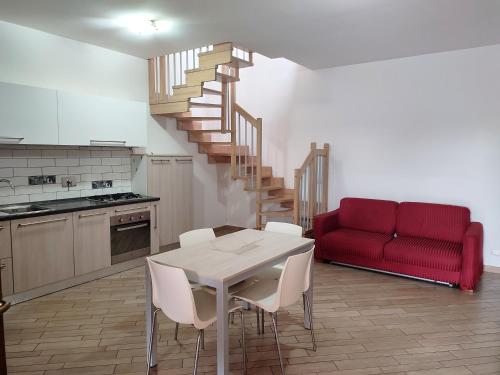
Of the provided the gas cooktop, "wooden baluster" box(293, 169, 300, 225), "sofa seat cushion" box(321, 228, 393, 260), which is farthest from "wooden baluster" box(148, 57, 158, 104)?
"sofa seat cushion" box(321, 228, 393, 260)

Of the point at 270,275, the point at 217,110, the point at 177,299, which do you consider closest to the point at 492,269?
the point at 270,275

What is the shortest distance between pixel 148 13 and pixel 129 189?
96.6 inches

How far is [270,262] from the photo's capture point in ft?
7.87

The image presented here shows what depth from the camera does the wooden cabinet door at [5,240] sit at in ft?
10.5

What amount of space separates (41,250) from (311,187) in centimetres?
328

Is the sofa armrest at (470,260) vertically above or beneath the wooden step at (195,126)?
beneath

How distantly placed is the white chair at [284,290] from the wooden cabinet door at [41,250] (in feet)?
7.10

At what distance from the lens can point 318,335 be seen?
9.36ft

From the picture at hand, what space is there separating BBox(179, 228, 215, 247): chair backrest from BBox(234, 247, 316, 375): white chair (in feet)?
2.04

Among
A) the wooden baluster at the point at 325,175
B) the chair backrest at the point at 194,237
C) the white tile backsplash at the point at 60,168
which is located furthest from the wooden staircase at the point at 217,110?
the chair backrest at the point at 194,237

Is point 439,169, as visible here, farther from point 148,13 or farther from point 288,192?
point 148,13

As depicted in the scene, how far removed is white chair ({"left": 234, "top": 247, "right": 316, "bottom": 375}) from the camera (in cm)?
225

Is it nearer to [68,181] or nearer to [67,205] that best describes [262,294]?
[67,205]

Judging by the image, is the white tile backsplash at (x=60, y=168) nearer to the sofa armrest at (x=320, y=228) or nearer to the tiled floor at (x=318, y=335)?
the tiled floor at (x=318, y=335)
